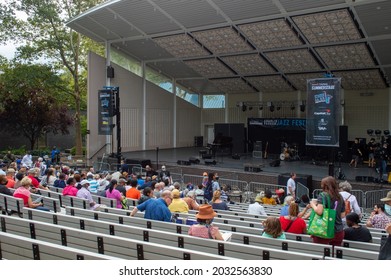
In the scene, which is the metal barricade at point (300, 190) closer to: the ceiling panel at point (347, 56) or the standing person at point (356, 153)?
the standing person at point (356, 153)

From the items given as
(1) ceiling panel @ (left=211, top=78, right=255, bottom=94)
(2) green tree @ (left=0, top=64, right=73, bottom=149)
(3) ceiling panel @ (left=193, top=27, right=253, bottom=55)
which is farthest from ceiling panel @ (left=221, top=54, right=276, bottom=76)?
(2) green tree @ (left=0, top=64, right=73, bottom=149)

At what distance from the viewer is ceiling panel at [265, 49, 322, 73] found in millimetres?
21491

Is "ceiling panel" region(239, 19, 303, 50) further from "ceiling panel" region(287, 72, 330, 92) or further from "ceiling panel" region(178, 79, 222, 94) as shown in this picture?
"ceiling panel" region(178, 79, 222, 94)

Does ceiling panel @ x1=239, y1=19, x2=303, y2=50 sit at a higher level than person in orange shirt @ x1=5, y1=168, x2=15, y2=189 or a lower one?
higher

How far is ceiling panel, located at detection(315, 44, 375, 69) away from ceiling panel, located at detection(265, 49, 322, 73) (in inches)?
27.6

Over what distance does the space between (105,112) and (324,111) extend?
11.3 meters

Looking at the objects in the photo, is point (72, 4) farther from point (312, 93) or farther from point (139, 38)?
point (312, 93)

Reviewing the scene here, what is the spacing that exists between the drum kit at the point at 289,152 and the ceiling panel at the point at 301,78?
424 centimetres

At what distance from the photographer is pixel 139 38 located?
23125mm

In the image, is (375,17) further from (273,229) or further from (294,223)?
(273,229)

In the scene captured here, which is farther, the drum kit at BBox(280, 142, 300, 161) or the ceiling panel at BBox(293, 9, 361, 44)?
the drum kit at BBox(280, 142, 300, 161)

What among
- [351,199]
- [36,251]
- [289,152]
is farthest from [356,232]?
[289,152]

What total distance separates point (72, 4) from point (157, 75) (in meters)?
7.54

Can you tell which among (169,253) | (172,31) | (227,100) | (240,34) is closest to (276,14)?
(240,34)
